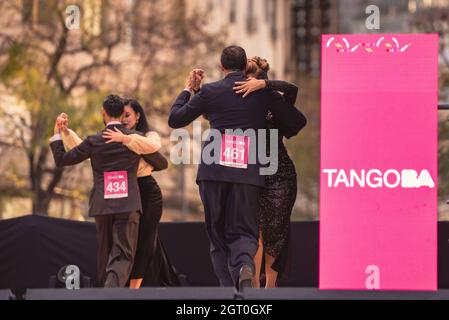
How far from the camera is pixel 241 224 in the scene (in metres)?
10.7

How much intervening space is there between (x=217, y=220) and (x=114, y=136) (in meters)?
1.06

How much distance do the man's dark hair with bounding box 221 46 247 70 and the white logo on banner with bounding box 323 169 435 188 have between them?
5.35 feet

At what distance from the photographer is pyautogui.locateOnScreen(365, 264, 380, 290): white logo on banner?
368 inches

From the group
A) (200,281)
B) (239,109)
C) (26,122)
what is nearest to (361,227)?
(239,109)

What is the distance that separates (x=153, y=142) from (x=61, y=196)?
55.1ft

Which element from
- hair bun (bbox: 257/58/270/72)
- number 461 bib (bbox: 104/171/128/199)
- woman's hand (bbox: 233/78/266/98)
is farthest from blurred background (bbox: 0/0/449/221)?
woman's hand (bbox: 233/78/266/98)

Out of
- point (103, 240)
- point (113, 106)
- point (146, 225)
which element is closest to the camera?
point (113, 106)

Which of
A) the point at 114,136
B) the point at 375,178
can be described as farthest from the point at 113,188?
the point at 375,178

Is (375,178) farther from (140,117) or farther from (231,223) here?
(140,117)

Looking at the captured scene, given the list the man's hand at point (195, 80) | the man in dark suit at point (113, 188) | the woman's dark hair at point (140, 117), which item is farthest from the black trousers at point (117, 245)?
the man's hand at point (195, 80)

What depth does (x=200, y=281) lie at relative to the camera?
42.9 feet

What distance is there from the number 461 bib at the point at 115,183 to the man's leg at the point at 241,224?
3.07 feet
